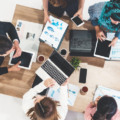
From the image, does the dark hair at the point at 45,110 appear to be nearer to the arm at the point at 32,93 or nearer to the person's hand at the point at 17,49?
the arm at the point at 32,93

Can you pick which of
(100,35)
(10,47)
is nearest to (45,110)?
(10,47)

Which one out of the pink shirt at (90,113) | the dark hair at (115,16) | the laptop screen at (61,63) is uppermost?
the dark hair at (115,16)


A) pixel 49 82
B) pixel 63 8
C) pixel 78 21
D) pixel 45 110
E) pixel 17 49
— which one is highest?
pixel 63 8

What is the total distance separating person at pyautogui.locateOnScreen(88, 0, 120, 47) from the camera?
63.0 inches

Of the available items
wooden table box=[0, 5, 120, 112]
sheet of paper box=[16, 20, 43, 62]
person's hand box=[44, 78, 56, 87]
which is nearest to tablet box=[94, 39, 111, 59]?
wooden table box=[0, 5, 120, 112]

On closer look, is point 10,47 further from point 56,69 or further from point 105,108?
point 105,108

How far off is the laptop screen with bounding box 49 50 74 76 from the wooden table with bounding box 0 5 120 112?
0.16 metres

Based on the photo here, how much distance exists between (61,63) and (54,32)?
319 mm

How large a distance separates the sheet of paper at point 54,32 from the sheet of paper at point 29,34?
0.14 m

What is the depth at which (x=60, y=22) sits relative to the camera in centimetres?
180

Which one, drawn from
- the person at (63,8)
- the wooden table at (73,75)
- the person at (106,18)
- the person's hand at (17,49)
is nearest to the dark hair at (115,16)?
the person at (106,18)

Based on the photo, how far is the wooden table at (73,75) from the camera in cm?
181

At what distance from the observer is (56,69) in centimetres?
174

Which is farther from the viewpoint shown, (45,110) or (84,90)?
(84,90)
